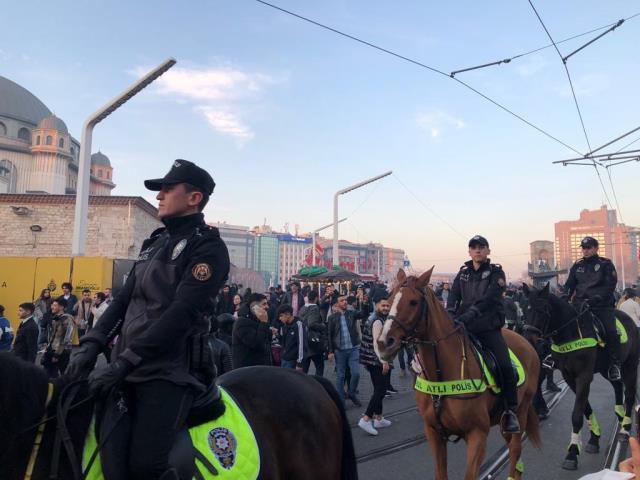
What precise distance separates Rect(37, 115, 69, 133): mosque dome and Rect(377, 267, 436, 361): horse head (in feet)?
248

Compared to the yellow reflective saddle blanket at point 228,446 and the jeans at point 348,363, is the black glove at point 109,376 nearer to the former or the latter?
the yellow reflective saddle blanket at point 228,446

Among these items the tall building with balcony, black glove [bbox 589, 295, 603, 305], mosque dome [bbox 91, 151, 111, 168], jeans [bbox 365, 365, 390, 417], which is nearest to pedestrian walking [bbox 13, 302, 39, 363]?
jeans [bbox 365, 365, 390, 417]

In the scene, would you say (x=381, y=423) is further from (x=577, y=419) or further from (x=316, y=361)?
(x=577, y=419)

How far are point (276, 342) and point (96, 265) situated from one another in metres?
10.6

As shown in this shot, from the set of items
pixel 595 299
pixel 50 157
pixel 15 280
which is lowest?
pixel 595 299

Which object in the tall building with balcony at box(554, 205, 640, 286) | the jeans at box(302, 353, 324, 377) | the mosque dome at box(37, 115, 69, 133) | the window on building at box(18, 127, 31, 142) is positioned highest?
the mosque dome at box(37, 115, 69, 133)

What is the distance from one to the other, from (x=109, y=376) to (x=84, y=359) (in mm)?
332

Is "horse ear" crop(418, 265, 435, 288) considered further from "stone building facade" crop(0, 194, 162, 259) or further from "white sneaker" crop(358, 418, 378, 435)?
"stone building facade" crop(0, 194, 162, 259)

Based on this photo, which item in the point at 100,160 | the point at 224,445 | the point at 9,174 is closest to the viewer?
the point at 224,445

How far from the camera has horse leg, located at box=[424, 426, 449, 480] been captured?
467cm

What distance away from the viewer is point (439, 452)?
477 cm

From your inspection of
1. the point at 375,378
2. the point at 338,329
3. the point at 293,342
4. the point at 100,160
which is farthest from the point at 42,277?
the point at 100,160

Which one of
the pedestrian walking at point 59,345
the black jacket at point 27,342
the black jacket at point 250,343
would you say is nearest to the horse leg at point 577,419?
the black jacket at point 250,343

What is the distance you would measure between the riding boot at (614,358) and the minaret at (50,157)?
2779 inches
